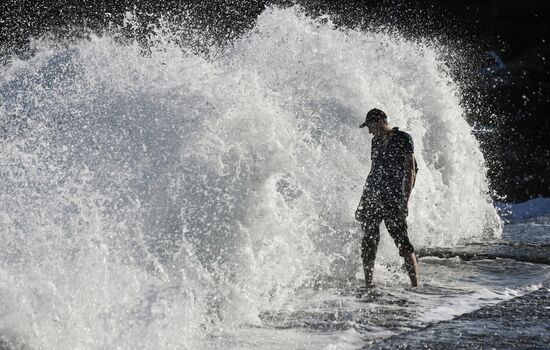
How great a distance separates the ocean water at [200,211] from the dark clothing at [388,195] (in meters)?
0.48

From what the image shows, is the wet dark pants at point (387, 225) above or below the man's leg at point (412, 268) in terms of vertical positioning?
above

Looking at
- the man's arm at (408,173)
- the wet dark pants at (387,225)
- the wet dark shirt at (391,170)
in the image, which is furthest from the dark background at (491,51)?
the wet dark pants at (387,225)

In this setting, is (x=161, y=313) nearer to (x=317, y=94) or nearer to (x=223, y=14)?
(x=317, y=94)

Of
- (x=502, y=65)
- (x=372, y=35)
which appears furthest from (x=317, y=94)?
(x=502, y=65)

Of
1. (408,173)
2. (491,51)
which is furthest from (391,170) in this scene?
(491,51)

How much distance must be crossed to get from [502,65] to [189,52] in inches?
827

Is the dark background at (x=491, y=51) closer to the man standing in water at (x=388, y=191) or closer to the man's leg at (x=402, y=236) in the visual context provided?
the man standing in water at (x=388, y=191)

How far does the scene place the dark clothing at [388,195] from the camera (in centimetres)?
623

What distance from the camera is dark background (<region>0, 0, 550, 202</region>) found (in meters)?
21.9

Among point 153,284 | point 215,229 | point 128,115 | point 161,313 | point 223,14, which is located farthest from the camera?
point 223,14

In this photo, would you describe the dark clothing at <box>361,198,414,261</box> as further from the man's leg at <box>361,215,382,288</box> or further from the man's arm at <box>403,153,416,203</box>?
the man's arm at <box>403,153,416,203</box>

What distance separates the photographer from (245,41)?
10641 mm

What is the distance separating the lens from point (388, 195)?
624 cm

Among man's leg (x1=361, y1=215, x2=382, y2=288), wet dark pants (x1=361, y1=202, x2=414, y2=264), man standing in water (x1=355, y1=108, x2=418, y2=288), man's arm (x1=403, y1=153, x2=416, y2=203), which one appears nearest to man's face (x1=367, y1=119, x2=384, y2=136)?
man standing in water (x1=355, y1=108, x2=418, y2=288)
